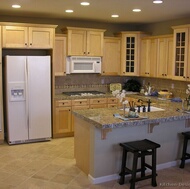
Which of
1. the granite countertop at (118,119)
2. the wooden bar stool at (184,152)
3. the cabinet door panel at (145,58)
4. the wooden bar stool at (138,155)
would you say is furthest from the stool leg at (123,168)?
the cabinet door panel at (145,58)

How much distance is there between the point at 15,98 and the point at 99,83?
7.82ft

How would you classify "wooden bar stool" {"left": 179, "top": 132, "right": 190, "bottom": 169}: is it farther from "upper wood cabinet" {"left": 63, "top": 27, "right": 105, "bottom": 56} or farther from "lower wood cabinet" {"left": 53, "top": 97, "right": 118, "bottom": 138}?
"upper wood cabinet" {"left": 63, "top": 27, "right": 105, "bottom": 56}

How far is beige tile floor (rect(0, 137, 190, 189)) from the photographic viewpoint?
4020 millimetres

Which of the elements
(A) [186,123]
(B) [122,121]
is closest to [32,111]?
(B) [122,121]

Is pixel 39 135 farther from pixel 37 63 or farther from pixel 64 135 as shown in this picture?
pixel 37 63

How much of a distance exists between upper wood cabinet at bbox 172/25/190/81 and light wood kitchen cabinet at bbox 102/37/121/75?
5.19 feet

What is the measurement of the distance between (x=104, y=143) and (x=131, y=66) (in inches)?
133

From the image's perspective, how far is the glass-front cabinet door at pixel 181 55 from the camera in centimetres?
570

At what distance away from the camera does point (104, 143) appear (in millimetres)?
4082

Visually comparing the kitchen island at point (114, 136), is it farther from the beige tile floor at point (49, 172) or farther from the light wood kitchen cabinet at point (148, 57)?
the light wood kitchen cabinet at point (148, 57)

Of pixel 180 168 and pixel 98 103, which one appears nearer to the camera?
pixel 180 168

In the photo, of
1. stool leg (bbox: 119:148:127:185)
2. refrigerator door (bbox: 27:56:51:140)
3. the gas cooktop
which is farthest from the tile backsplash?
stool leg (bbox: 119:148:127:185)

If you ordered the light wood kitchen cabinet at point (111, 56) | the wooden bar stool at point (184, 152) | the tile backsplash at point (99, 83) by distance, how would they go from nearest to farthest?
the wooden bar stool at point (184, 152) < the tile backsplash at point (99, 83) < the light wood kitchen cabinet at point (111, 56)

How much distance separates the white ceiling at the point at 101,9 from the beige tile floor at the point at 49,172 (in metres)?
2.61
